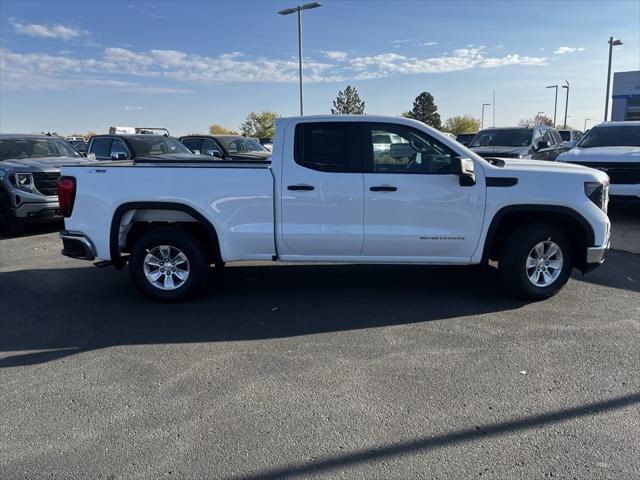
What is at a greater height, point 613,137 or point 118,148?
point 613,137

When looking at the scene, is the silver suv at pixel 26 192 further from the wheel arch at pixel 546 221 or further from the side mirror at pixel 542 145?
the side mirror at pixel 542 145

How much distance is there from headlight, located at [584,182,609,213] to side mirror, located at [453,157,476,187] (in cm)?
120

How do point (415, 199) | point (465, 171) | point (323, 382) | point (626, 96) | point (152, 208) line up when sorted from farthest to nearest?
point (626, 96)
point (152, 208)
point (415, 199)
point (465, 171)
point (323, 382)

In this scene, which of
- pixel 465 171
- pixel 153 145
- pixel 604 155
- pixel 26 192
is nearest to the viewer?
pixel 465 171

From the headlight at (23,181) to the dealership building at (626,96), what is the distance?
1607 inches

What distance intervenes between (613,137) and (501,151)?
2.48 m

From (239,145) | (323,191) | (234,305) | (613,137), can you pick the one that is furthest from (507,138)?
(234,305)

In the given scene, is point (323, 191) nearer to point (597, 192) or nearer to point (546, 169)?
point (546, 169)

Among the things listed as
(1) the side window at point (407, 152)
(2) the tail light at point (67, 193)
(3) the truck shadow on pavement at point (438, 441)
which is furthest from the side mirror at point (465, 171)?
(2) the tail light at point (67, 193)

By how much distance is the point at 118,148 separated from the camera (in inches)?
502

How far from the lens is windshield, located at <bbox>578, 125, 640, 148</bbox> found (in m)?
11.4

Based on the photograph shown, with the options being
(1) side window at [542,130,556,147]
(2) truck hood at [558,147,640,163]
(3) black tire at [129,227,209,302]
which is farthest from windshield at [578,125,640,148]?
(3) black tire at [129,227,209,302]

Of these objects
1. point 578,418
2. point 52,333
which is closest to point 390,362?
point 578,418

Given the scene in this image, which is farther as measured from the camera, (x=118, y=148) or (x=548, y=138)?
(x=548, y=138)
